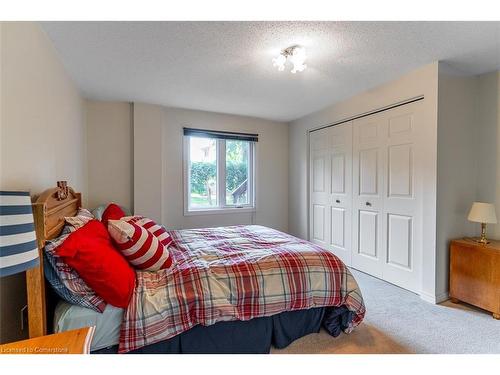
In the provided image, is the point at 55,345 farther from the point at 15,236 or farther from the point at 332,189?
the point at 332,189

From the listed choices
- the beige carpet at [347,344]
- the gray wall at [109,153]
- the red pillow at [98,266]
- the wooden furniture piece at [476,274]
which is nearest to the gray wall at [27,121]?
the red pillow at [98,266]

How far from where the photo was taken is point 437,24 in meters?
1.67

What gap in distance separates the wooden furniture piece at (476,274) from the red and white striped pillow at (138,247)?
8.29ft

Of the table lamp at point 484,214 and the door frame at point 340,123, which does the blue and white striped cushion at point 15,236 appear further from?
the table lamp at point 484,214

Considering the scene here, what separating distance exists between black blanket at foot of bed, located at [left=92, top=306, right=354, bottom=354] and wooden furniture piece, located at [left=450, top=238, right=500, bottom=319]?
4.12 ft

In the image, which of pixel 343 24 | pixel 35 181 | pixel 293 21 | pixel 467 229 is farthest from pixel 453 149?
pixel 35 181

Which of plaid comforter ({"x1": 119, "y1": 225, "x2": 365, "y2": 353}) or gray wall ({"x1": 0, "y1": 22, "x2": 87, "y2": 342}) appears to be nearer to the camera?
gray wall ({"x1": 0, "y1": 22, "x2": 87, "y2": 342})

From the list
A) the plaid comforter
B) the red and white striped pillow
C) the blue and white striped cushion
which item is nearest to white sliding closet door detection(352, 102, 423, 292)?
the plaid comforter

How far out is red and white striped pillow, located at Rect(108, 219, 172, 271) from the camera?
1.50 metres

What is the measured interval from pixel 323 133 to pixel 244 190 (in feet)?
5.10

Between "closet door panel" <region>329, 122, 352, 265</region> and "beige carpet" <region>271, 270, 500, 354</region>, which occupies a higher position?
"closet door panel" <region>329, 122, 352, 265</region>

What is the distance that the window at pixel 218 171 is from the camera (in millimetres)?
3768

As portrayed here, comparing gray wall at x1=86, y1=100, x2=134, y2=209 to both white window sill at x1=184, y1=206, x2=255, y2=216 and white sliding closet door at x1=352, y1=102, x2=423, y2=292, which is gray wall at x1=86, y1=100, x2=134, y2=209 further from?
white sliding closet door at x1=352, y1=102, x2=423, y2=292
